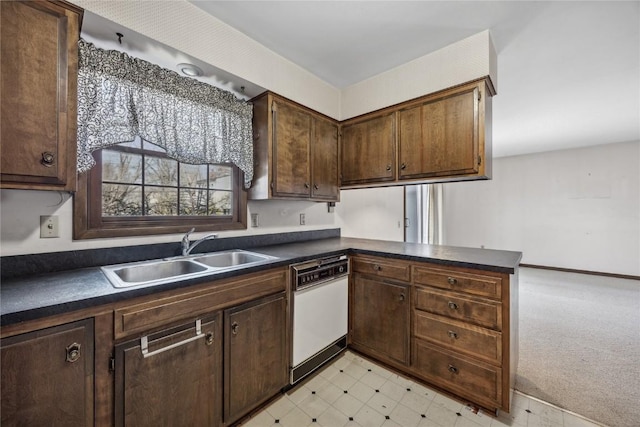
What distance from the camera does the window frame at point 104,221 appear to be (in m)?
1.46

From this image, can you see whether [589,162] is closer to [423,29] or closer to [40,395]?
[423,29]

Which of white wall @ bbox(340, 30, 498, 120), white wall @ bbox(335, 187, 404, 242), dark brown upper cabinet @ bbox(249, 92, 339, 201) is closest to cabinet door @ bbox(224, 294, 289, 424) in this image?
dark brown upper cabinet @ bbox(249, 92, 339, 201)

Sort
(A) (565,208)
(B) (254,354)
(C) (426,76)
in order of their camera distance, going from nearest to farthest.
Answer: (B) (254,354)
(C) (426,76)
(A) (565,208)

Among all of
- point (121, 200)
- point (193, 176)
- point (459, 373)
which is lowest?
point (459, 373)

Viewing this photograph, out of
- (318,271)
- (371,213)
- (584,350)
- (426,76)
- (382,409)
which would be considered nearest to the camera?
(382,409)

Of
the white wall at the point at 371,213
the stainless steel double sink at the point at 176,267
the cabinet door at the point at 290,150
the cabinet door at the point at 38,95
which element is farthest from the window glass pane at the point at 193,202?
the white wall at the point at 371,213

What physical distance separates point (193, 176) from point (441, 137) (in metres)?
1.99

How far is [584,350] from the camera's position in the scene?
2.34 metres

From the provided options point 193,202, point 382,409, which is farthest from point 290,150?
point 382,409

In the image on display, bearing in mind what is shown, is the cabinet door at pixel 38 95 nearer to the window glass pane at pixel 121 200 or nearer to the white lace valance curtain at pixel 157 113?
the white lace valance curtain at pixel 157 113

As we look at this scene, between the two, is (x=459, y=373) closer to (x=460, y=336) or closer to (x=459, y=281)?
(x=460, y=336)

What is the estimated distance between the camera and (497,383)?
1.56 m

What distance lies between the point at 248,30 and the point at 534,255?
21.7 feet

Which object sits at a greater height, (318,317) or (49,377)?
(49,377)
